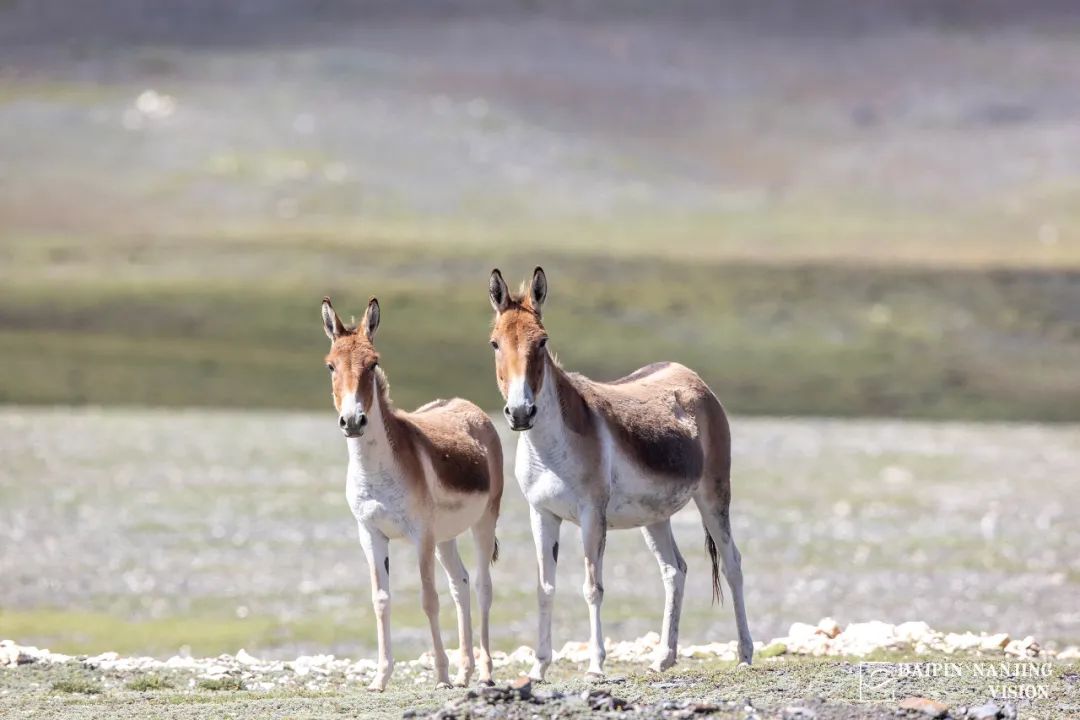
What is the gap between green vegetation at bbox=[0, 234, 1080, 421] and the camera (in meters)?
86.9

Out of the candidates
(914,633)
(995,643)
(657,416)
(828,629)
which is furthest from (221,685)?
(995,643)

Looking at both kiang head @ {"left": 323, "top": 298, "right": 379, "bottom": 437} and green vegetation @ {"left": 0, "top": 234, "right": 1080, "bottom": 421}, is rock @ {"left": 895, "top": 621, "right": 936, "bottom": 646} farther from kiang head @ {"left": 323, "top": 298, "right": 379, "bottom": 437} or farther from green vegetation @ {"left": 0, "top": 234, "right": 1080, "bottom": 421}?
green vegetation @ {"left": 0, "top": 234, "right": 1080, "bottom": 421}

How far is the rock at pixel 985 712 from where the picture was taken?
12742 millimetres

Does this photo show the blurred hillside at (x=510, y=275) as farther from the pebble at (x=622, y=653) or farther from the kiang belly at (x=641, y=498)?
the kiang belly at (x=641, y=498)

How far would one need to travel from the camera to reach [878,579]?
32.3m

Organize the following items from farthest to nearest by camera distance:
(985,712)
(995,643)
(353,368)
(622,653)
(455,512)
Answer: (622,653), (995,643), (455,512), (353,368), (985,712)

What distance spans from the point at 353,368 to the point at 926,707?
242 inches

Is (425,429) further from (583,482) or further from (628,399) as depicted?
(628,399)

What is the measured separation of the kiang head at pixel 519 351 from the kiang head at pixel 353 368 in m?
1.19

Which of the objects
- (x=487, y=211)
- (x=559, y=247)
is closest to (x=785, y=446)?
(x=559, y=247)

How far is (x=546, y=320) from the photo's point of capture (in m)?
107

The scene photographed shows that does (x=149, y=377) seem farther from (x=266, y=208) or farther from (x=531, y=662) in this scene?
(x=266, y=208)

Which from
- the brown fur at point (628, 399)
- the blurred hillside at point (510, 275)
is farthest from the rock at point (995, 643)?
the blurred hillside at point (510, 275)

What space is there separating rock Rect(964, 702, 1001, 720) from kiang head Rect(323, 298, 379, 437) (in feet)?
19.8
